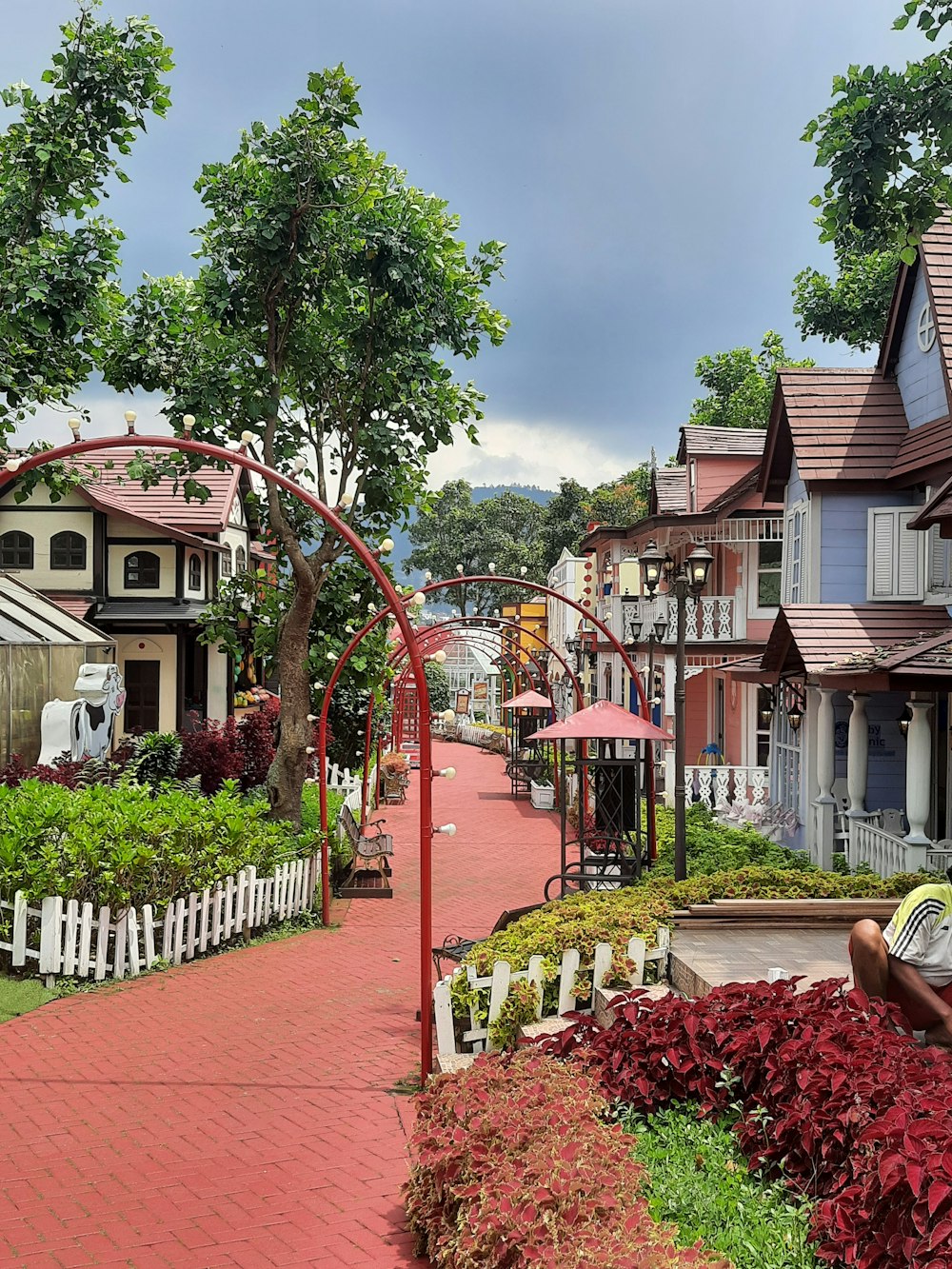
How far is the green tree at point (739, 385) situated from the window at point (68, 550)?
2234 cm

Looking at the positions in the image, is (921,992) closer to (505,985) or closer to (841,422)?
(505,985)

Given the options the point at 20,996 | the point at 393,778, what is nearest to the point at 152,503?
the point at 393,778

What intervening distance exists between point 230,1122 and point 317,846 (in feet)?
25.8

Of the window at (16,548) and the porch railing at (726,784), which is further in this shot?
the window at (16,548)

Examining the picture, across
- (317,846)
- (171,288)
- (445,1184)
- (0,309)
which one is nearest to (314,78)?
(171,288)

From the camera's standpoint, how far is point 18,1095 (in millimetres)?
8477

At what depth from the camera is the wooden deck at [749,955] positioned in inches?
343

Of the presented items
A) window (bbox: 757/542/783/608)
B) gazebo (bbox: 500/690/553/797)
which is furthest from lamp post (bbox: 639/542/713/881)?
gazebo (bbox: 500/690/553/797)

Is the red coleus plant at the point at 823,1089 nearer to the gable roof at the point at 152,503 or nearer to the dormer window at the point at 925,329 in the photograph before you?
the dormer window at the point at 925,329

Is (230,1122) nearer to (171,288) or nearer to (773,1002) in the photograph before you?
(773,1002)

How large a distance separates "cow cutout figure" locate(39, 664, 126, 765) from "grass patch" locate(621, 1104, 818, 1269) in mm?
13473

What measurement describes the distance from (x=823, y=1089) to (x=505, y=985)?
11.2 feet

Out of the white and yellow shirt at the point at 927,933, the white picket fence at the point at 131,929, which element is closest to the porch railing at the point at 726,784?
the white picket fence at the point at 131,929

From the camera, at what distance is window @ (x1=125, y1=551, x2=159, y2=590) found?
27.6m
